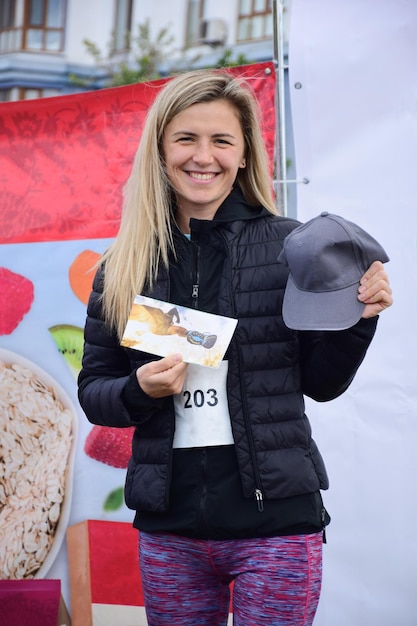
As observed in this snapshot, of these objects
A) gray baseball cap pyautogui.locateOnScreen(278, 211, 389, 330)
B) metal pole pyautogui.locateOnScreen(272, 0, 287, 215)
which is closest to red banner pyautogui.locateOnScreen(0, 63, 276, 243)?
metal pole pyautogui.locateOnScreen(272, 0, 287, 215)

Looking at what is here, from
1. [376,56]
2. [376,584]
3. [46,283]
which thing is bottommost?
[376,584]

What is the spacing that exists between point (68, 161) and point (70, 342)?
2.28ft

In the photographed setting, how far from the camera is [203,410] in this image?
1.93m

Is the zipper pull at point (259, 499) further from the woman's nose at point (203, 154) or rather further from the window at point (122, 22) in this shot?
the window at point (122, 22)

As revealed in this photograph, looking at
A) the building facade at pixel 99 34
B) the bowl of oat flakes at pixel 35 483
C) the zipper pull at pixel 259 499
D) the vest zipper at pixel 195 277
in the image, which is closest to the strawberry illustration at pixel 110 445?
the bowl of oat flakes at pixel 35 483

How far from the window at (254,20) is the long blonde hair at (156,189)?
589 inches

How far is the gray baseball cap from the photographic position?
1.78 meters

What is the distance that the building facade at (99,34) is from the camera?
1638 cm

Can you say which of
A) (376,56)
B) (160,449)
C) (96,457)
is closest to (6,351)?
(96,457)

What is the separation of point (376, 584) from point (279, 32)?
1970 mm

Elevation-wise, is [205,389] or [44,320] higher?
[44,320]

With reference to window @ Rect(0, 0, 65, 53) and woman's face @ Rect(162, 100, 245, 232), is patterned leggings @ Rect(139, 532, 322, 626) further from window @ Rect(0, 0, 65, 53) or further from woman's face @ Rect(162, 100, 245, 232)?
window @ Rect(0, 0, 65, 53)

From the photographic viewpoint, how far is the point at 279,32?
3.03 m

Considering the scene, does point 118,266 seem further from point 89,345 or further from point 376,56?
point 376,56
